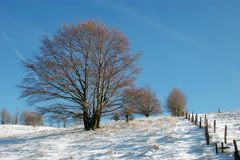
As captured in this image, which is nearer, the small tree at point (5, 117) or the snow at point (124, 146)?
the snow at point (124, 146)

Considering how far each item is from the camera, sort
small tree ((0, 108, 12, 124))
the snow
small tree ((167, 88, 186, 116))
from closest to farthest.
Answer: the snow, small tree ((167, 88, 186, 116)), small tree ((0, 108, 12, 124))

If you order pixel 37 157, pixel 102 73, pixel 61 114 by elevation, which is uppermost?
pixel 102 73

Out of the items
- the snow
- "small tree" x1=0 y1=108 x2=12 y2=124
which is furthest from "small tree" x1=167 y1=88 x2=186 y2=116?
"small tree" x1=0 y1=108 x2=12 y2=124

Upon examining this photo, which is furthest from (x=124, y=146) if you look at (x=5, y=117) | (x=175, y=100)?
(x=5, y=117)

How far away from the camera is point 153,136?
2769 cm

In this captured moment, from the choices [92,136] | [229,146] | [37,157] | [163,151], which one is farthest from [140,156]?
[92,136]

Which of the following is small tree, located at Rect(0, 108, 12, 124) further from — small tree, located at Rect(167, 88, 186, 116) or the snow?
the snow

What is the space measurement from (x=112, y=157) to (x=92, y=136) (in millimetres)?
9473

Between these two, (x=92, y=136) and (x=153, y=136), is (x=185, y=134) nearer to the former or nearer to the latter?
(x=153, y=136)

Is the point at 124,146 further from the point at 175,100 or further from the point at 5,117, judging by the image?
the point at 5,117

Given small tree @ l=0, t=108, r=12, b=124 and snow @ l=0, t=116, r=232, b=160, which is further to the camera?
small tree @ l=0, t=108, r=12, b=124

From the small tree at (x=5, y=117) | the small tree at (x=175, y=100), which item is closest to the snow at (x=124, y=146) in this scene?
the small tree at (x=175, y=100)

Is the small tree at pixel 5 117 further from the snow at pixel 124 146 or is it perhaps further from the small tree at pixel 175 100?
the snow at pixel 124 146

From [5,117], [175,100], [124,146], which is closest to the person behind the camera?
[124,146]
